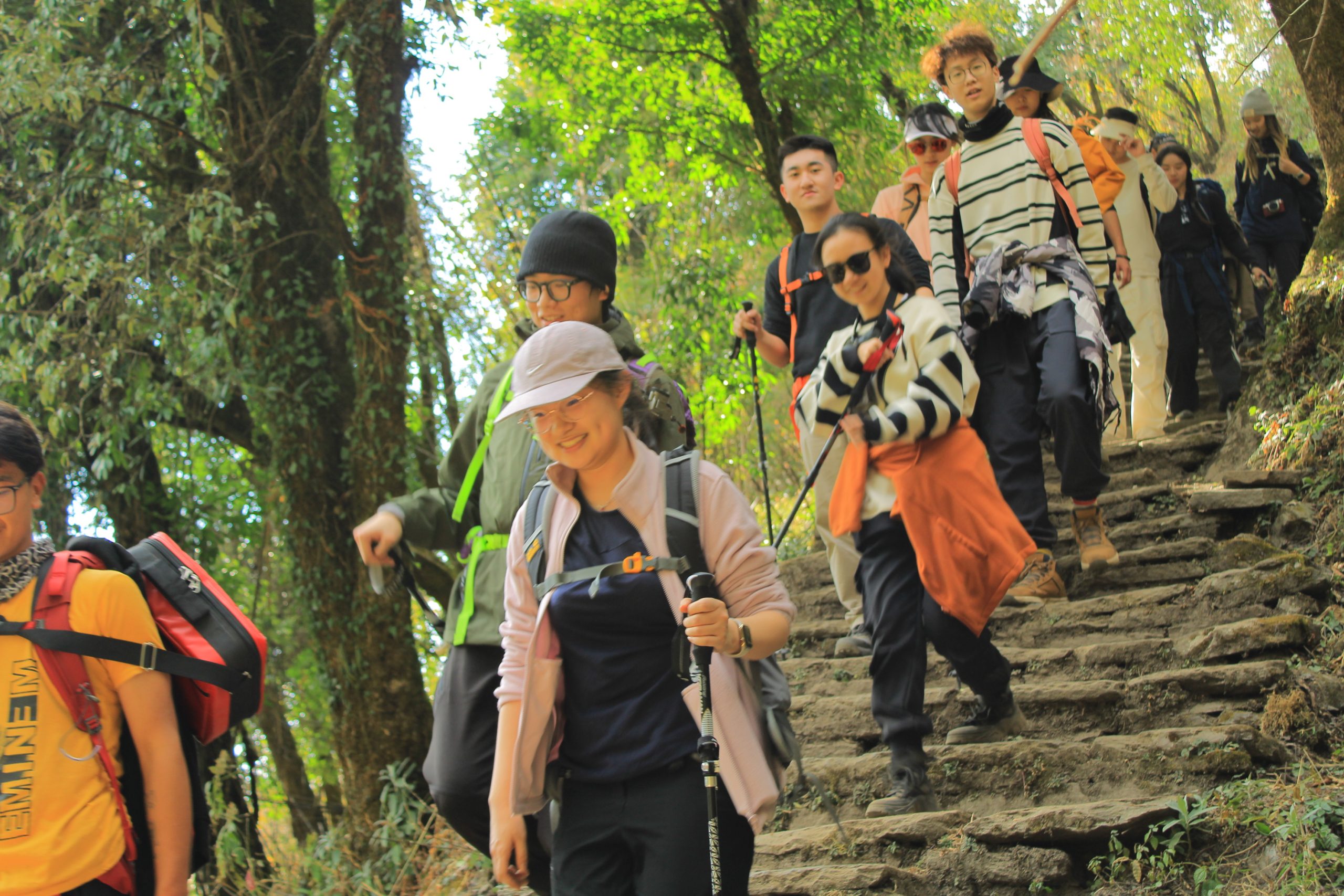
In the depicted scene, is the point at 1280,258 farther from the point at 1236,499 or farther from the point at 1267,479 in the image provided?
the point at 1236,499

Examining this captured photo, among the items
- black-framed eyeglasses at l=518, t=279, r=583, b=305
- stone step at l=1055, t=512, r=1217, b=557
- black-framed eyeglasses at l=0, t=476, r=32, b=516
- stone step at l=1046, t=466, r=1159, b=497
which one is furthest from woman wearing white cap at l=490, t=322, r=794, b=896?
stone step at l=1046, t=466, r=1159, b=497

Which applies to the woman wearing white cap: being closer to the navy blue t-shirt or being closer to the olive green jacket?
the navy blue t-shirt

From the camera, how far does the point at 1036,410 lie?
5691 mm

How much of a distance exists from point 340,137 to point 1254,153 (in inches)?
318

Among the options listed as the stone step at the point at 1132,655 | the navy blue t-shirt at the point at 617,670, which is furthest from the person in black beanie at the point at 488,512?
the stone step at the point at 1132,655

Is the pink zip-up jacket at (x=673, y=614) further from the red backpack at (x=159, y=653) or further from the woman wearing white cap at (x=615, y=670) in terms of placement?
the red backpack at (x=159, y=653)

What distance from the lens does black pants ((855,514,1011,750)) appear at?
4.23 meters

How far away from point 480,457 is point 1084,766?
2.53 metres

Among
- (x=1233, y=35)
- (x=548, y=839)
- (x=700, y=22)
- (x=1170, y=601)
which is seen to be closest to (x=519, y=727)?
(x=548, y=839)

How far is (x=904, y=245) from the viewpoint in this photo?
5113 mm

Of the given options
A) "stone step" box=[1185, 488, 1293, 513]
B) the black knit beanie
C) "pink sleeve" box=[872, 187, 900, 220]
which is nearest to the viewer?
the black knit beanie

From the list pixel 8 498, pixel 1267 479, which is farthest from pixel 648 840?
pixel 1267 479

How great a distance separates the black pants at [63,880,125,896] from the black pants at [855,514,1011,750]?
251 cm

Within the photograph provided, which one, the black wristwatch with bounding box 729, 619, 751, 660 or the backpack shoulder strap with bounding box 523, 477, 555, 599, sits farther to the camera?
the backpack shoulder strap with bounding box 523, 477, 555, 599
